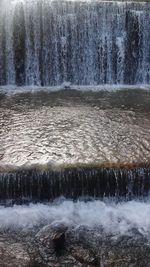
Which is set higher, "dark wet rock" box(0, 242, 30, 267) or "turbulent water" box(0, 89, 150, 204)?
"turbulent water" box(0, 89, 150, 204)

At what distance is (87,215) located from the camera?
723 cm

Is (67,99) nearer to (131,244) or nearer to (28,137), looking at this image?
(28,137)

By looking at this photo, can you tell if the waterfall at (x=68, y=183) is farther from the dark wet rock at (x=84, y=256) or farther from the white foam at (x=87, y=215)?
the dark wet rock at (x=84, y=256)

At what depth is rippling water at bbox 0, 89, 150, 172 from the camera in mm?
7812

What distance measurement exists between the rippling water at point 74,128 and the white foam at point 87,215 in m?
0.68

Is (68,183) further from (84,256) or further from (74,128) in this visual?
(74,128)

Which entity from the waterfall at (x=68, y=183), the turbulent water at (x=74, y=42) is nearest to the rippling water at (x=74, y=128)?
the waterfall at (x=68, y=183)

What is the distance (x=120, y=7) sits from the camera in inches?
472

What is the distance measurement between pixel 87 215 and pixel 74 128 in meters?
2.24

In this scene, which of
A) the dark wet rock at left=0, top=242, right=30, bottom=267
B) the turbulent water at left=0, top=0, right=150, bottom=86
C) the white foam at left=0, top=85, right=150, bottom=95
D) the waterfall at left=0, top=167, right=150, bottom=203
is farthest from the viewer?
the turbulent water at left=0, top=0, right=150, bottom=86

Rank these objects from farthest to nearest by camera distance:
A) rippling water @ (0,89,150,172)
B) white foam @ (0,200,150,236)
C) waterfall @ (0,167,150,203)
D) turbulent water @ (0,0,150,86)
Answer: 1. turbulent water @ (0,0,150,86)
2. rippling water @ (0,89,150,172)
3. waterfall @ (0,167,150,203)
4. white foam @ (0,200,150,236)

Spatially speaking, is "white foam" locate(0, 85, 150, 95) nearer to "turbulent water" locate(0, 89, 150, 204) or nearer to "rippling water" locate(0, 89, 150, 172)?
"rippling water" locate(0, 89, 150, 172)

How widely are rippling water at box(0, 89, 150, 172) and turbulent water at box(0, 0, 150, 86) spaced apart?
0.93 metres

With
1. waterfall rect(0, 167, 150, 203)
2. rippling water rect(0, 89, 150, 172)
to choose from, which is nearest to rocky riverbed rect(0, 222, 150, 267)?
waterfall rect(0, 167, 150, 203)
